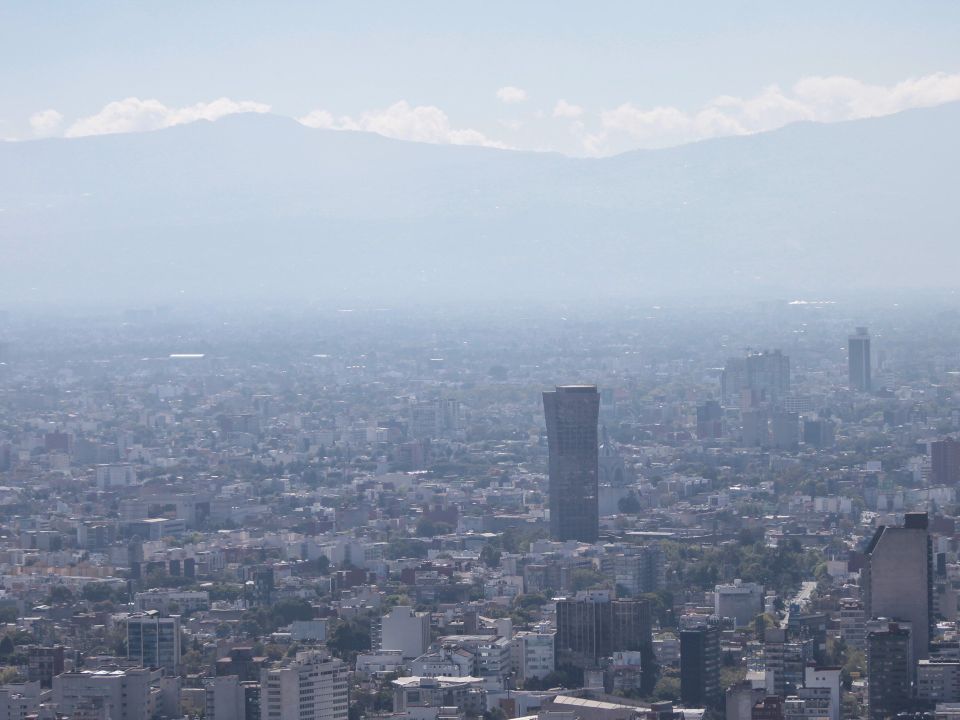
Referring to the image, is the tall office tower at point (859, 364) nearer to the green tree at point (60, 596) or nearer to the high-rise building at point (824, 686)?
the green tree at point (60, 596)

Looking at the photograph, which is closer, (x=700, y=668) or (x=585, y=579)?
(x=700, y=668)

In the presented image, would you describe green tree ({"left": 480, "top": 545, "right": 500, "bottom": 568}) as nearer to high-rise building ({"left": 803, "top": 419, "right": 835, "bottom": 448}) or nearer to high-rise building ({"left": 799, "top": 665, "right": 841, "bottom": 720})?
high-rise building ({"left": 799, "top": 665, "right": 841, "bottom": 720})

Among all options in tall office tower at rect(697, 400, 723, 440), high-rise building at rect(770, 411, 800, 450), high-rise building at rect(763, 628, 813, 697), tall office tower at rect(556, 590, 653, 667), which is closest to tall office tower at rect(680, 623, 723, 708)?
high-rise building at rect(763, 628, 813, 697)

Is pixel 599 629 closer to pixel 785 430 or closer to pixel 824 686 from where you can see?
pixel 824 686

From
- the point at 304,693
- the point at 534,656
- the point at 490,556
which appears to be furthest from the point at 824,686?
the point at 490,556

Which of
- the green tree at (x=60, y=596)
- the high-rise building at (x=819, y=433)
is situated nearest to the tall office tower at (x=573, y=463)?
the green tree at (x=60, y=596)

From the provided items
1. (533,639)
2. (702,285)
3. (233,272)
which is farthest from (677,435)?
(233,272)
